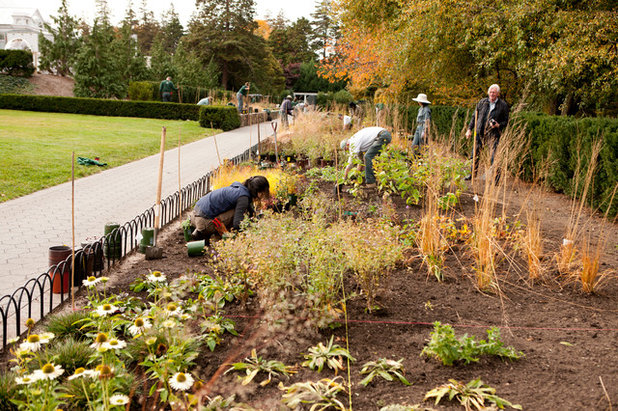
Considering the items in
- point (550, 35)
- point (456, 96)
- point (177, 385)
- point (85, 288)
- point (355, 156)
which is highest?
point (550, 35)

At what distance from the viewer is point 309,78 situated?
2234 inches

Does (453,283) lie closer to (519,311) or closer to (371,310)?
(519,311)

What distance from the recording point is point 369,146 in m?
6.93

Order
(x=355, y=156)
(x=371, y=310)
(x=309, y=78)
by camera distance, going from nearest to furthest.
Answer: (x=371, y=310) → (x=355, y=156) → (x=309, y=78)

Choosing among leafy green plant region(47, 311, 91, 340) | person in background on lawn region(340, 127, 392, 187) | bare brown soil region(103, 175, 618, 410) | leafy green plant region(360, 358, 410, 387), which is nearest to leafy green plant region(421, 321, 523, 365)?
bare brown soil region(103, 175, 618, 410)

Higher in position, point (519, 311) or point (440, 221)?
point (440, 221)

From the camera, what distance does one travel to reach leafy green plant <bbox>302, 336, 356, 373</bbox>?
101 inches

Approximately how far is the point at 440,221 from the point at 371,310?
1.57 meters

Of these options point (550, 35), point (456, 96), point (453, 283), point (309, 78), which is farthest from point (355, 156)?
point (309, 78)

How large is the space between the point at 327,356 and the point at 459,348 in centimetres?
72

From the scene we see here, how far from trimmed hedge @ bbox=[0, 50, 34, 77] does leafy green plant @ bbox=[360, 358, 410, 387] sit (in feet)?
108

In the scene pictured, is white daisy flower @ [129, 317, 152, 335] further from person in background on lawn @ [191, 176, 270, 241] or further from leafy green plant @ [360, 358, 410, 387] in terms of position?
person in background on lawn @ [191, 176, 270, 241]

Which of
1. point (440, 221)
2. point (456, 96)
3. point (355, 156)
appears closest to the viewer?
point (440, 221)

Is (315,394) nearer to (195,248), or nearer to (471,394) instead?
(471,394)
